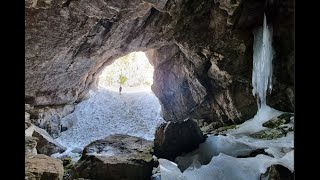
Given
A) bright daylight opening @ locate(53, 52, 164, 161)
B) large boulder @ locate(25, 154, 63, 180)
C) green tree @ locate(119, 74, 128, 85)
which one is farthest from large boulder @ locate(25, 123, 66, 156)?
green tree @ locate(119, 74, 128, 85)

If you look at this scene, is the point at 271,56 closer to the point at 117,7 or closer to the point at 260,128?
the point at 260,128

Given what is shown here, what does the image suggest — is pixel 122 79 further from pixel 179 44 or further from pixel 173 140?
pixel 173 140

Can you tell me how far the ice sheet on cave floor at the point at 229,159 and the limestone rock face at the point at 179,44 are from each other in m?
3.99

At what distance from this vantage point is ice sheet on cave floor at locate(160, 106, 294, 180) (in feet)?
27.6

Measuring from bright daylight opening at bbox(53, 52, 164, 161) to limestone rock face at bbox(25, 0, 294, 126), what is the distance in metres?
1.97

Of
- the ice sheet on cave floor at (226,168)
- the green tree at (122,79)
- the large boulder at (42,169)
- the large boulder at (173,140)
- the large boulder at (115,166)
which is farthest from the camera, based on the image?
the green tree at (122,79)

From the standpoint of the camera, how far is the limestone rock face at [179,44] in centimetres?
1319

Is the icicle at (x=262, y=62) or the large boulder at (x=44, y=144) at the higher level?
the icicle at (x=262, y=62)

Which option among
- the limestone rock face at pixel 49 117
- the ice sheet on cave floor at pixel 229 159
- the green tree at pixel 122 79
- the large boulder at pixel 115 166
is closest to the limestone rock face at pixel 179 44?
the limestone rock face at pixel 49 117

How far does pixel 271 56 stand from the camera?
518 inches

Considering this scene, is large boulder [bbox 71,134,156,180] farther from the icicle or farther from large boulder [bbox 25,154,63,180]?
the icicle

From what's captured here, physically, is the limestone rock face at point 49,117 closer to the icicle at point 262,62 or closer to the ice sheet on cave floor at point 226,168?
the ice sheet on cave floor at point 226,168
